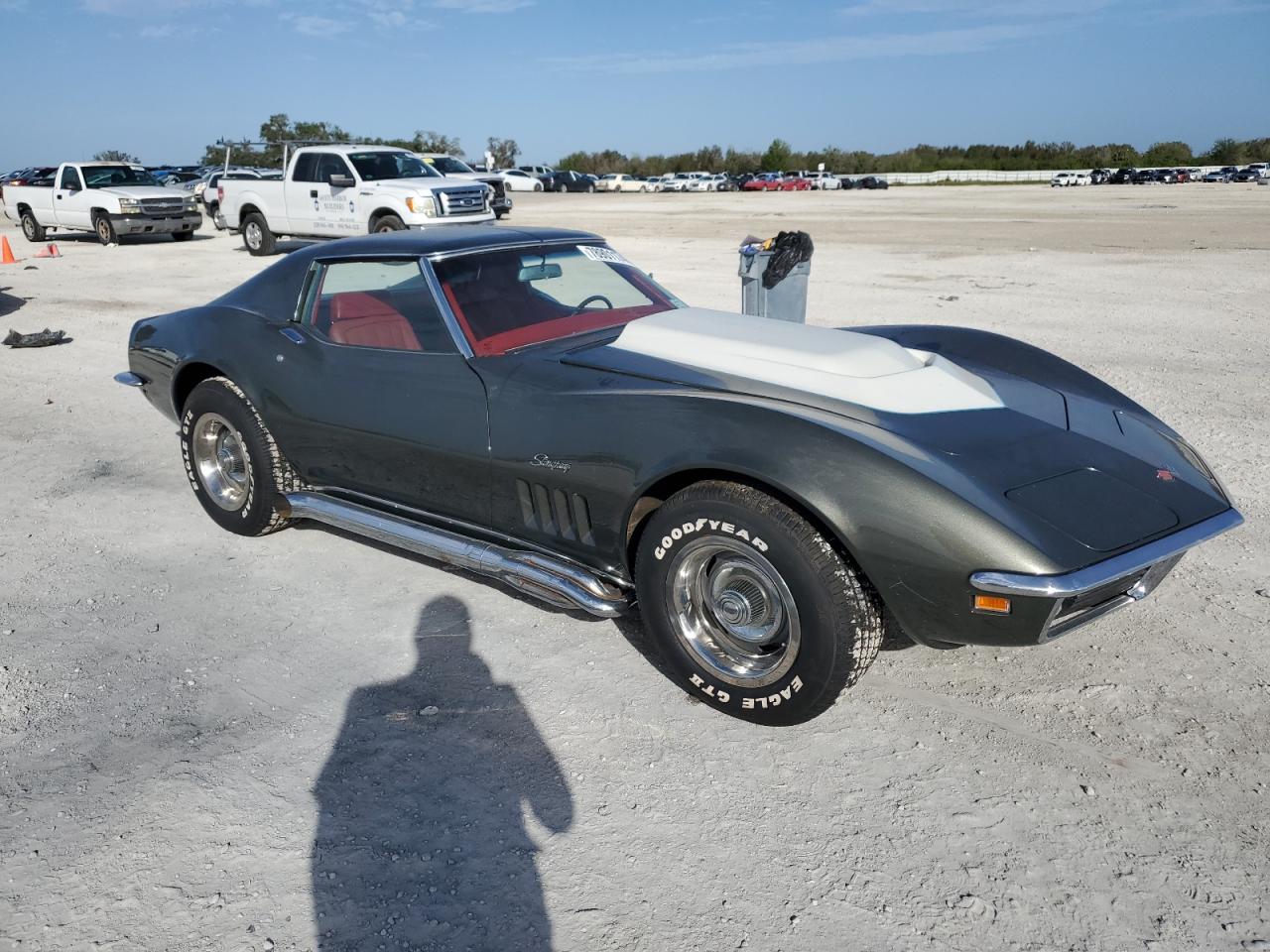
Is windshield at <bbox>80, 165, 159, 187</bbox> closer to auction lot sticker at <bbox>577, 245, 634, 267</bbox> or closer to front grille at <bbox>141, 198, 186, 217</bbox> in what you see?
front grille at <bbox>141, 198, 186, 217</bbox>

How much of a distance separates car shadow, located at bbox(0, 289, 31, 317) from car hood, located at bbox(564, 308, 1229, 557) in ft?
38.1

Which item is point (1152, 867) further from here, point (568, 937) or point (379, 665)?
point (379, 665)

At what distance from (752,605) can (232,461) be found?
2.94 m

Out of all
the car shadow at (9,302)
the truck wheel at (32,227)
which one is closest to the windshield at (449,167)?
the truck wheel at (32,227)

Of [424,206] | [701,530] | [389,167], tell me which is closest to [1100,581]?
[701,530]

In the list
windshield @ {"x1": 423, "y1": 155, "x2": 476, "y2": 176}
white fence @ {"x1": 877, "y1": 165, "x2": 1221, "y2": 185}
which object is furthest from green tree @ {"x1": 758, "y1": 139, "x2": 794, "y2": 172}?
windshield @ {"x1": 423, "y1": 155, "x2": 476, "y2": 176}

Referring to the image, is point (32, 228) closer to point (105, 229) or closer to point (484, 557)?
point (105, 229)

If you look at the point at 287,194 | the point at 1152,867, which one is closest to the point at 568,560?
the point at 1152,867

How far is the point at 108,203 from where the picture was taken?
778 inches

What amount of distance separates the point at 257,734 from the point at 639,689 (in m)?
1.27

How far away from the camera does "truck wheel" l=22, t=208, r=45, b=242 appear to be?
849 inches

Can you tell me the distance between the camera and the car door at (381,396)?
3.58 meters

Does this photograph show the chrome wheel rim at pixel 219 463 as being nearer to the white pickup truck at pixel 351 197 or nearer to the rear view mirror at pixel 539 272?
the rear view mirror at pixel 539 272

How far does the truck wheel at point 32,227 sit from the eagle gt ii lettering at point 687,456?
827 inches
